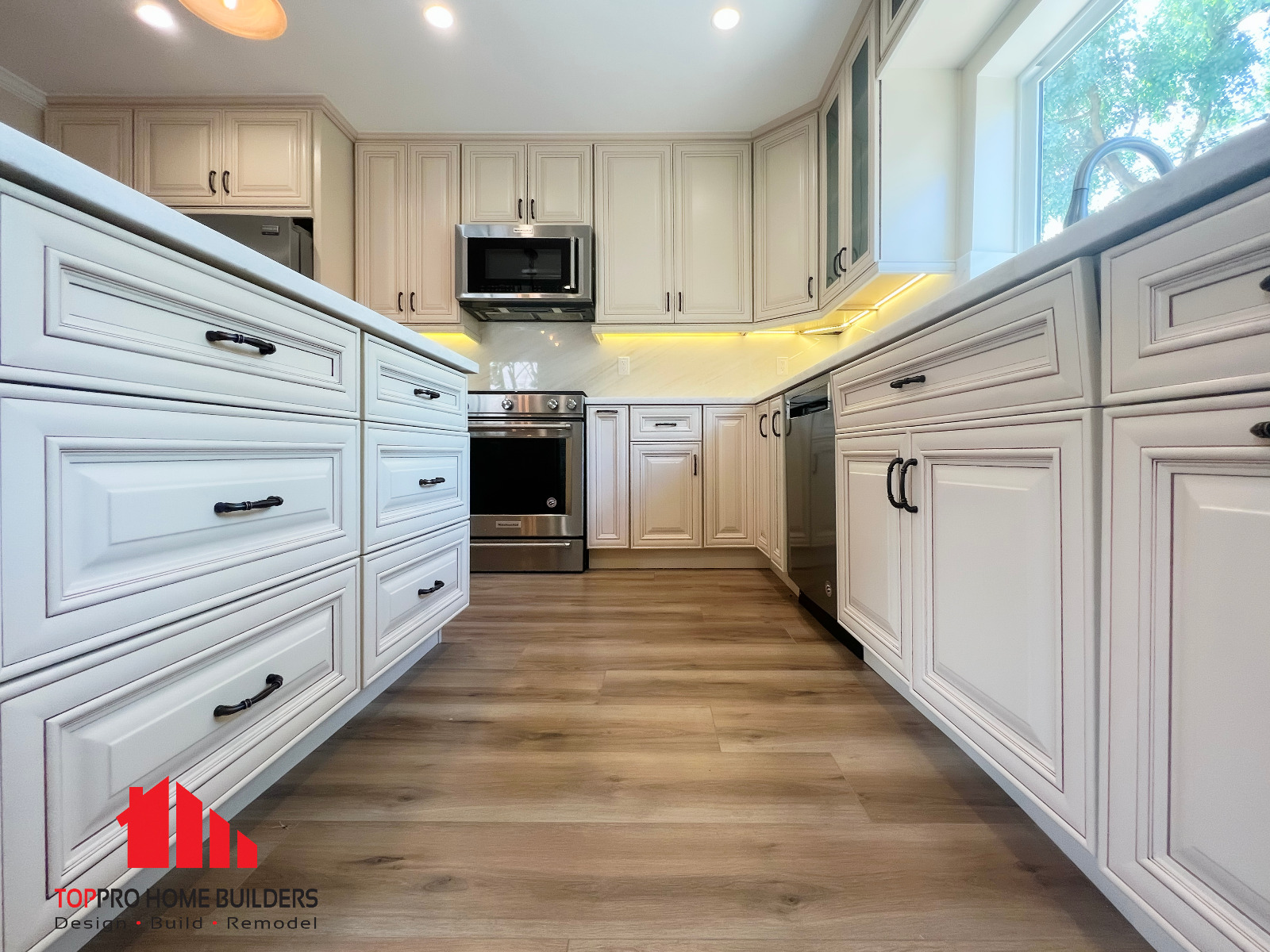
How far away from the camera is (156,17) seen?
2.30 m

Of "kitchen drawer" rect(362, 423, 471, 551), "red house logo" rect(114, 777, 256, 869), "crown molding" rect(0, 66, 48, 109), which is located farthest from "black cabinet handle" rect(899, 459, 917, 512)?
"crown molding" rect(0, 66, 48, 109)

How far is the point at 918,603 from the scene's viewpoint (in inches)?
Result: 41.4

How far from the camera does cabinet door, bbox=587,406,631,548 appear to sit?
9.59 ft

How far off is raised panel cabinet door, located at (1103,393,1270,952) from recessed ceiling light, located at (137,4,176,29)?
144 inches

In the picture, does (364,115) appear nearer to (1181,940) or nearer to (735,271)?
(735,271)

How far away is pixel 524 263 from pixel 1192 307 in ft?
9.64

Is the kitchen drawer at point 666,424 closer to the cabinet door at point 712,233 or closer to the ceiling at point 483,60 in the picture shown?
the cabinet door at point 712,233

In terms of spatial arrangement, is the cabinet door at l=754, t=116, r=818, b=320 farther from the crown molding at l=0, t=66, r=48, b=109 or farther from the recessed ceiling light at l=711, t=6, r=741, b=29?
the crown molding at l=0, t=66, r=48, b=109

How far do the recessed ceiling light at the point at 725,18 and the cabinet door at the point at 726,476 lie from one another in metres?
1.70

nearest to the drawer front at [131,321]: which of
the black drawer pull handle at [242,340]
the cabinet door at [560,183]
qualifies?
the black drawer pull handle at [242,340]

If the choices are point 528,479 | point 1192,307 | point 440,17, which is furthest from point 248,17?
point 1192,307

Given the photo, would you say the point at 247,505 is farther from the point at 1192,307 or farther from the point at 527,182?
the point at 527,182

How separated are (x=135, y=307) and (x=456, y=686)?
110 cm

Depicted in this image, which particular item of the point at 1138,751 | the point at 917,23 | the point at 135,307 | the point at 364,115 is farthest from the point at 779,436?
the point at 364,115
